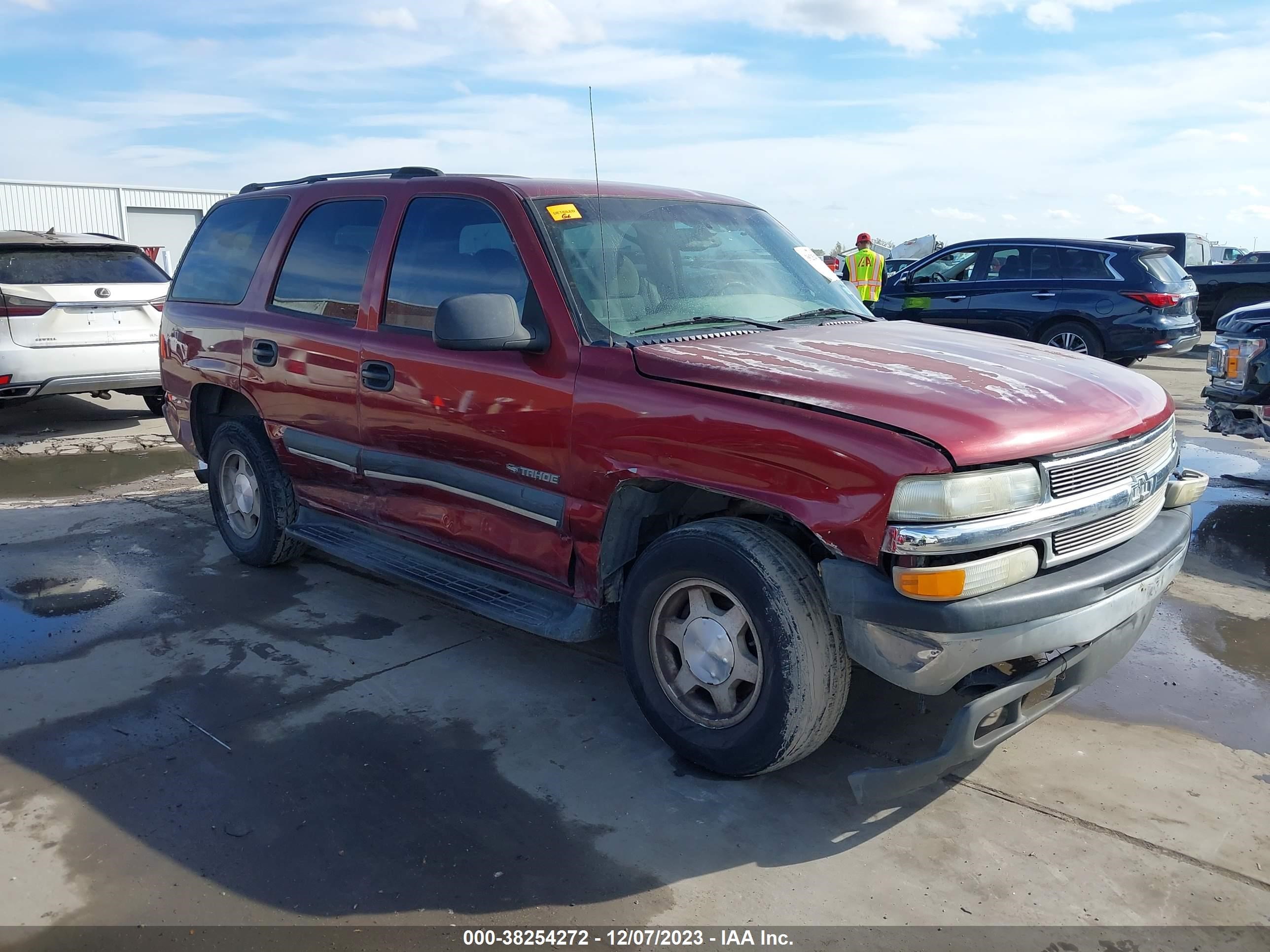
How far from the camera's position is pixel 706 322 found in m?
3.75

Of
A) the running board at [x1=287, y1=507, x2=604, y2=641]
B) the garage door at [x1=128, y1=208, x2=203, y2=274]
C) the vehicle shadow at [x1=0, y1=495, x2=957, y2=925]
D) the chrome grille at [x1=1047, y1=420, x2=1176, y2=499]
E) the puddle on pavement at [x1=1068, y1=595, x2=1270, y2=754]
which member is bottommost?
the puddle on pavement at [x1=1068, y1=595, x2=1270, y2=754]

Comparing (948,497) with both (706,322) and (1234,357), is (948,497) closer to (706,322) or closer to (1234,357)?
(706,322)

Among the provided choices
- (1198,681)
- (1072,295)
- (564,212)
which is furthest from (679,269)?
(1072,295)

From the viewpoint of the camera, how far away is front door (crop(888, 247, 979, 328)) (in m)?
12.2

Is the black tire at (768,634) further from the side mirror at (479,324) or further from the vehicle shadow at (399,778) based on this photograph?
the side mirror at (479,324)

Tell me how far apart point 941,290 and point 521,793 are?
34.4ft

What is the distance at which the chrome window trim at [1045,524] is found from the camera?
2.69 m

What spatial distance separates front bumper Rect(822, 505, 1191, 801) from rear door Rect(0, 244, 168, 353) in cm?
714

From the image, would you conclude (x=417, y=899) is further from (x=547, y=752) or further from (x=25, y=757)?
(x=25, y=757)

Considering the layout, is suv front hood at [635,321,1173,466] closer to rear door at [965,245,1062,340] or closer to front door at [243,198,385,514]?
front door at [243,198,385,514]

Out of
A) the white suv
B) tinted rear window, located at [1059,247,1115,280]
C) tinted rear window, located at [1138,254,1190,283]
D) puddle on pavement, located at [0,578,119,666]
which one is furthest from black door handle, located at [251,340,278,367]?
tinted rear window, located at [1138,254,1190,283]

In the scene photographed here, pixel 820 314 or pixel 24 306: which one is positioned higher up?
pixel 24 306

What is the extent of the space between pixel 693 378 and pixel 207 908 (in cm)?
200

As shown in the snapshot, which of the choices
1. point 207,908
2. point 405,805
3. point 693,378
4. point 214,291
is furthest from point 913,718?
point 214,291
